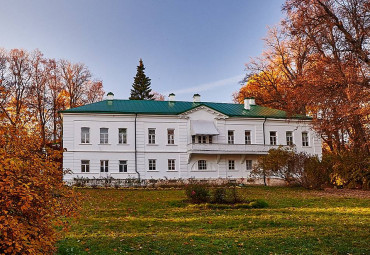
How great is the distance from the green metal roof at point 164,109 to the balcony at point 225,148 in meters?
3.32

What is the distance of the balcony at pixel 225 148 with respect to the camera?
32.2 meters

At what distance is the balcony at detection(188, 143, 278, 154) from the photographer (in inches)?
1266

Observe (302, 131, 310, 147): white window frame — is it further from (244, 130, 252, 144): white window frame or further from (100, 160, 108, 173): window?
(100, 160, 108, 173): window

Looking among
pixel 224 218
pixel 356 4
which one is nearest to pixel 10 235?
pixel 224 218

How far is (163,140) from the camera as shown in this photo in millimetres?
33250

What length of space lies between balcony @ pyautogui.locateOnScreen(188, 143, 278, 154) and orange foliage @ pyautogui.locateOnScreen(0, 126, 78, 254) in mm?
26292

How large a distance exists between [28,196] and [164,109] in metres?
30.2

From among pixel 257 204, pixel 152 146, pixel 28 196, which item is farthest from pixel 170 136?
pixel 28 196

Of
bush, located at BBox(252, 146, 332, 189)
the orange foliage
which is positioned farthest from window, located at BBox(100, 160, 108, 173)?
the orange foliage

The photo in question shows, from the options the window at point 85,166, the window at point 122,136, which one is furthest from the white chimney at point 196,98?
the window at point 85,166

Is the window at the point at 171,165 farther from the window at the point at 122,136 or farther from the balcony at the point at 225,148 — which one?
the window at the point at 122,136

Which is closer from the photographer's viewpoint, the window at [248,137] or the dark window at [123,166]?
the dark window at [123,166]

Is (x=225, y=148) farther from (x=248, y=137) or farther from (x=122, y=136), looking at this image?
(x=122, y=136)

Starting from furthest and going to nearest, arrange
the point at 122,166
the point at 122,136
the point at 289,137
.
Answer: the point at 289,137 → the point at 122,136 → the point at 122,166
